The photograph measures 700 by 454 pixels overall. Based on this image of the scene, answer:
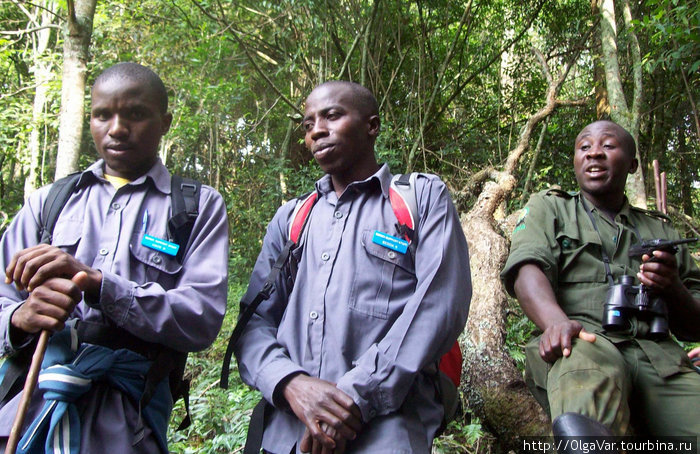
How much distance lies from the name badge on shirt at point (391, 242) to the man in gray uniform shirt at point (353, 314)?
3 cm

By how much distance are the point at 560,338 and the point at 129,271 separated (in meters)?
1.92

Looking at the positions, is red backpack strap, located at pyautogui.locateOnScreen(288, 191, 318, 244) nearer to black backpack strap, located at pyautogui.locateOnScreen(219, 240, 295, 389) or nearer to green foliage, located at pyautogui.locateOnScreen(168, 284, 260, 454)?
black backpack strap, located at pyautogui.locateOnScreen(219, 240, 295, 389)

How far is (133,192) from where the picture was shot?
2.42 metres

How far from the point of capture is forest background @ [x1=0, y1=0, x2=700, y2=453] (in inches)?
307

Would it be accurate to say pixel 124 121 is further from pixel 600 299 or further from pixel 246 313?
pixel 600 299

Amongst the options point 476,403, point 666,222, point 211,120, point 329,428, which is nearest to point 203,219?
point 329,428

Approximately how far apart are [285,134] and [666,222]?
7.80 metres

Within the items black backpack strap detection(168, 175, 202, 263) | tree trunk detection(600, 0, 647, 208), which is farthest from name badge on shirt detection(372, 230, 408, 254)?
tree trunk detection(600, 0, 647, 208)

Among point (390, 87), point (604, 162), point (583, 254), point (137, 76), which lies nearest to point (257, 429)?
point (137, 76)

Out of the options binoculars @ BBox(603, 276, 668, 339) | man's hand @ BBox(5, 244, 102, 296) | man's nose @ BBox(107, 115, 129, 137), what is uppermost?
man's nose @ BBox(107, 115, 129, 137)

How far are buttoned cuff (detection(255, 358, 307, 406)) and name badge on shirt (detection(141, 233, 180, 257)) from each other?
2.01ft

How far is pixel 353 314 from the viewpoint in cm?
216

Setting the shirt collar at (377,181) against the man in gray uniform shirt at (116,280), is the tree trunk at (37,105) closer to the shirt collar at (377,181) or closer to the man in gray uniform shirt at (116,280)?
the man in gray uniform shirt at (116,280)

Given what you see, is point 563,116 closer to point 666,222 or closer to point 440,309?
point 666,222
